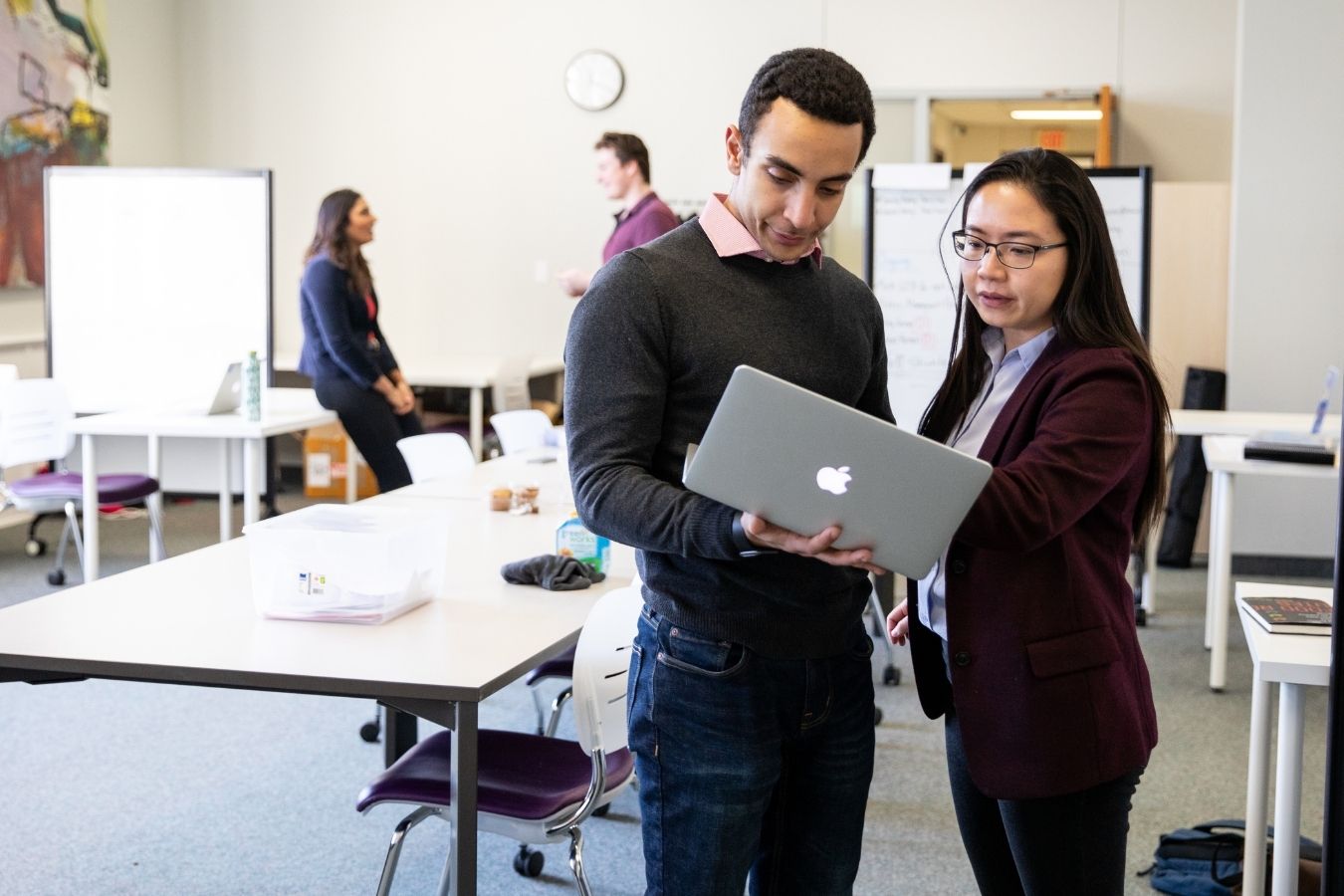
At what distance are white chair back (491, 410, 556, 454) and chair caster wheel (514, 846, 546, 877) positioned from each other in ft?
6.06

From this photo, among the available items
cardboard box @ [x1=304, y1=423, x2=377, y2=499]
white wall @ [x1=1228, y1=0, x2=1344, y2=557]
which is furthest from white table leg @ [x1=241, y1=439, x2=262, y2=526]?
white wall @ [x1=1228, y1=0, x2=1344, y2=557]

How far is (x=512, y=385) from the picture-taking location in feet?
22.0

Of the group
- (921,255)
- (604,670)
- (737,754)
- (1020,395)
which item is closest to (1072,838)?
(737,754)

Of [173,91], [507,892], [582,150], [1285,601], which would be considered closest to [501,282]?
[582,150]

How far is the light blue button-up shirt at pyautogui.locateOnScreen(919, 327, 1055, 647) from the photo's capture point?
1617mm

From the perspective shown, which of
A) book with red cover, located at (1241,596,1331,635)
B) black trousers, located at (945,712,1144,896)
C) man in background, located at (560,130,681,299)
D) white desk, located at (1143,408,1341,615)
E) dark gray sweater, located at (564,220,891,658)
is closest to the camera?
dark gray sweater, located at (564,220,891,658)

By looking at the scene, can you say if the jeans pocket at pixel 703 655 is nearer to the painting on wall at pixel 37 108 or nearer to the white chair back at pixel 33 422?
the white chair back at pixel 33 422

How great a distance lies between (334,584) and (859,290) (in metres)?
1.11

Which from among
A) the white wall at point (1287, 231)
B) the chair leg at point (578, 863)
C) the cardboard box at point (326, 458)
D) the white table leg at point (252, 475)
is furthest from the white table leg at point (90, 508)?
the white wall at point (1287, 231)

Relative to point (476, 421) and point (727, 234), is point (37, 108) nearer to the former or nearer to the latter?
point (476, 421)

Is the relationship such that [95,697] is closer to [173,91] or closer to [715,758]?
[715,758]

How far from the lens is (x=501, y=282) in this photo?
8.04 m

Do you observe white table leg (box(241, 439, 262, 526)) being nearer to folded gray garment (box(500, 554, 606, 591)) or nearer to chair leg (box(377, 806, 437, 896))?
folded gray garment (box(500, 554, 606, 591))

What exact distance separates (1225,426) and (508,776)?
3.31 meters
